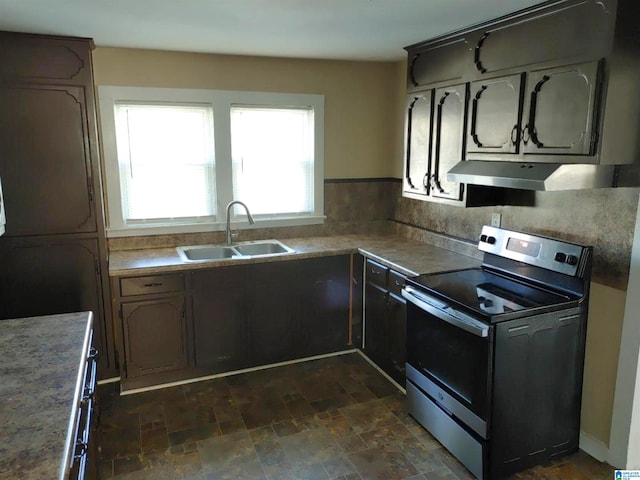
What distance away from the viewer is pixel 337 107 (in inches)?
152

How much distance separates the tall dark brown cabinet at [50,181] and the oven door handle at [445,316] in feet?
6.44

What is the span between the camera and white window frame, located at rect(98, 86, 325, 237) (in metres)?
3.27

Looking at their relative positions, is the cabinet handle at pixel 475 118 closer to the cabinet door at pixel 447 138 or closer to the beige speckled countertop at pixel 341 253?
the cabinet door at pixel 447 138

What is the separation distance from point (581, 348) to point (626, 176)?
890mm

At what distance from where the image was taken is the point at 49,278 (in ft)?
9.76

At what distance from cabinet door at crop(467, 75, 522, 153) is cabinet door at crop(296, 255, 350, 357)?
1346 mm

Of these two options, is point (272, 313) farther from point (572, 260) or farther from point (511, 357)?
point (572, 260)

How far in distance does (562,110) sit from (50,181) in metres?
2.83

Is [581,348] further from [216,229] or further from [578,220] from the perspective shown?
[216,229]

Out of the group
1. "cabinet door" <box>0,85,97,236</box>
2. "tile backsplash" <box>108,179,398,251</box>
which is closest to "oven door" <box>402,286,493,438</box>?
"tile backsplash" <box>108,179,398,251</box>

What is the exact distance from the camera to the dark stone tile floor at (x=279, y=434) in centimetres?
238

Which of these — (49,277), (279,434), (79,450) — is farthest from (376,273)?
(79,450)

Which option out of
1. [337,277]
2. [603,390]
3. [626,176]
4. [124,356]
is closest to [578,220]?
[626,176]

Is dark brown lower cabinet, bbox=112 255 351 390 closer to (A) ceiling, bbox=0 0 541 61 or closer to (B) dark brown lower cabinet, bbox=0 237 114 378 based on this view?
(B) dark brown lower cabinet, bbox=0 237 114 378
